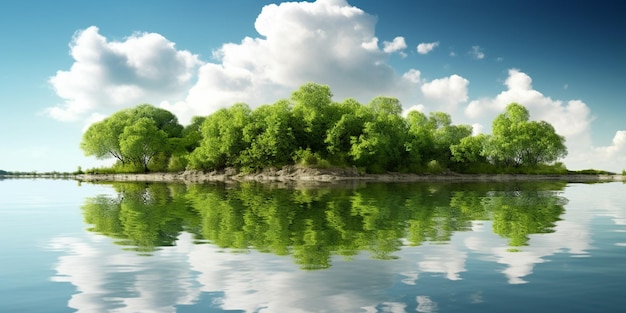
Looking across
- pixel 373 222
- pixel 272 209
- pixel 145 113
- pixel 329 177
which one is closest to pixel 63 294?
pixel 373 222

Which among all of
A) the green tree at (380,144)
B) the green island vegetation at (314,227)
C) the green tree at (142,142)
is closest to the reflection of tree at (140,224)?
the green island vegetation at (314,227)

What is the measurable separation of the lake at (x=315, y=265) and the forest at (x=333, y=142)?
7188 cm

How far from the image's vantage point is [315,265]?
12.0 meters

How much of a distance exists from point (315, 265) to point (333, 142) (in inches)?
3262

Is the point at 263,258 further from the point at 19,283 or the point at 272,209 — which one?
the point at 272,209

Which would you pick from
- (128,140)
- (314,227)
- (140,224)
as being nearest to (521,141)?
(128,140)

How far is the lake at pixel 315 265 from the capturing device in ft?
29.7

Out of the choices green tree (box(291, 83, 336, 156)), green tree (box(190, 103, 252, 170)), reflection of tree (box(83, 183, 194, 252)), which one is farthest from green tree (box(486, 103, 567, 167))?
reflection of tree (box(83, 183, 194, 252))

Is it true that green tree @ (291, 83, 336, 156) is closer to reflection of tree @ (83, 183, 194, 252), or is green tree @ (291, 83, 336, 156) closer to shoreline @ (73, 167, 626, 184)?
shoreline @ (73, 167, 626, 184)

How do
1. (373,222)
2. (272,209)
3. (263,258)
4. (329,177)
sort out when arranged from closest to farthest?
(263,258) → (373,222) → (272,209) → (329,177)

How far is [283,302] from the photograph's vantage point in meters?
8.97

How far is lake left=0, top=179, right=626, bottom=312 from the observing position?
29.7ft

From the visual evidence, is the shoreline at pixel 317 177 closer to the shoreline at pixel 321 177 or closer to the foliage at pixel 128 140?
the shoreline at pixel 321 177

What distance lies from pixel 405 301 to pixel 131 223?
16.0 meters
